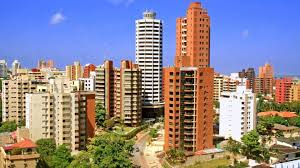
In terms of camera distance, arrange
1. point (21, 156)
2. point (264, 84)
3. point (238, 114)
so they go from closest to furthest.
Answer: point (21, 156) → point (238, 114) → point (264, 84)

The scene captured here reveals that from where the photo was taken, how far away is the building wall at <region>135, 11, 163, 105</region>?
230ft

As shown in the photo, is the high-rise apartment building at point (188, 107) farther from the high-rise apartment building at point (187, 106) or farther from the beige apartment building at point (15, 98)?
the beige apartment building at point (15, 98)

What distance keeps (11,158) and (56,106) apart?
12.8 meters

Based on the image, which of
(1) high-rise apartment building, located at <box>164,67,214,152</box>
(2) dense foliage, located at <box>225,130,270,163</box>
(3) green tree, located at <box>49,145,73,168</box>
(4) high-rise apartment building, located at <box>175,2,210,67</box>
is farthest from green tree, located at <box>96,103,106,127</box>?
(2) dense foliage, located at <box>225,130,270,163</box>

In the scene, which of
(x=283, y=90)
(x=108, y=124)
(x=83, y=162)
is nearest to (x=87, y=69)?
(x=108, y=124)

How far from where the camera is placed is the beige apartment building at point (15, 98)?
192 ft

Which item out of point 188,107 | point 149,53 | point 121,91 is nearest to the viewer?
point 188,107

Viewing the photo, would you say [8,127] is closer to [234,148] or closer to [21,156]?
[21,156]

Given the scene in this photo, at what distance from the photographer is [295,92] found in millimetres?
90375

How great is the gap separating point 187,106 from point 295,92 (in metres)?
52.9

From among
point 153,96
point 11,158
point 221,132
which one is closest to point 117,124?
point 153,96

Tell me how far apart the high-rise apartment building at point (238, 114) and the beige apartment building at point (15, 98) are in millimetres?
25841

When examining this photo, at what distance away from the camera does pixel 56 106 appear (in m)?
45.7

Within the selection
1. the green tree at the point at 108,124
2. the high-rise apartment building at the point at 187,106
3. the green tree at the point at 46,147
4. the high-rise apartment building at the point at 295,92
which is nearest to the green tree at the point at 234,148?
the high-rise apartment building at the point at 187,106
